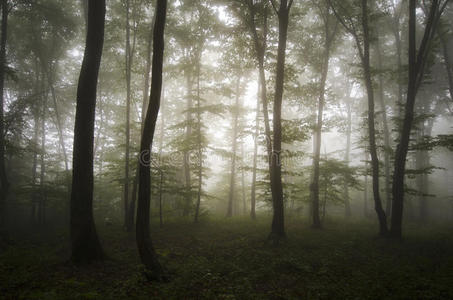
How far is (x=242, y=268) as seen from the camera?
22.1 ft

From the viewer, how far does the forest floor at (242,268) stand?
5148mm

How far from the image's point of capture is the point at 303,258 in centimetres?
765

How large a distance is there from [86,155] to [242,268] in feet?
20.1

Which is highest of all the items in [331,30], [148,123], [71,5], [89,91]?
[71,5]

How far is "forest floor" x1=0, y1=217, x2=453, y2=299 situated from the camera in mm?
5148

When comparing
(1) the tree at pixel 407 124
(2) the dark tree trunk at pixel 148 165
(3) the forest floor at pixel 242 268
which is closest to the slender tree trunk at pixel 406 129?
(1) the tree at pixel 407 124

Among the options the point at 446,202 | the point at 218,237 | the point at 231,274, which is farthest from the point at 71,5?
the point at 446,202

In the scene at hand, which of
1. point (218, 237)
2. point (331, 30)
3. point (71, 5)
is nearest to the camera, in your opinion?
point (218, 237)

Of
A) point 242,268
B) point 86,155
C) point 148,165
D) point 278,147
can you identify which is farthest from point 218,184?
point 148,165

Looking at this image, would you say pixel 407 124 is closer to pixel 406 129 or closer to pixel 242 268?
pixel 406 129

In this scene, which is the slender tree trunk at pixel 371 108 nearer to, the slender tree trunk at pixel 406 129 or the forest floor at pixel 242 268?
the slender tree trunk at pixel 406 129

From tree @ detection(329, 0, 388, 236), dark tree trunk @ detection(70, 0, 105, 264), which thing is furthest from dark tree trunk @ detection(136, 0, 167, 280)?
tree @ detection(329, 0, 388, 236)

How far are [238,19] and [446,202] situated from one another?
28205 mm

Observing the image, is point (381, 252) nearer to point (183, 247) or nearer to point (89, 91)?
point (183, 247)
